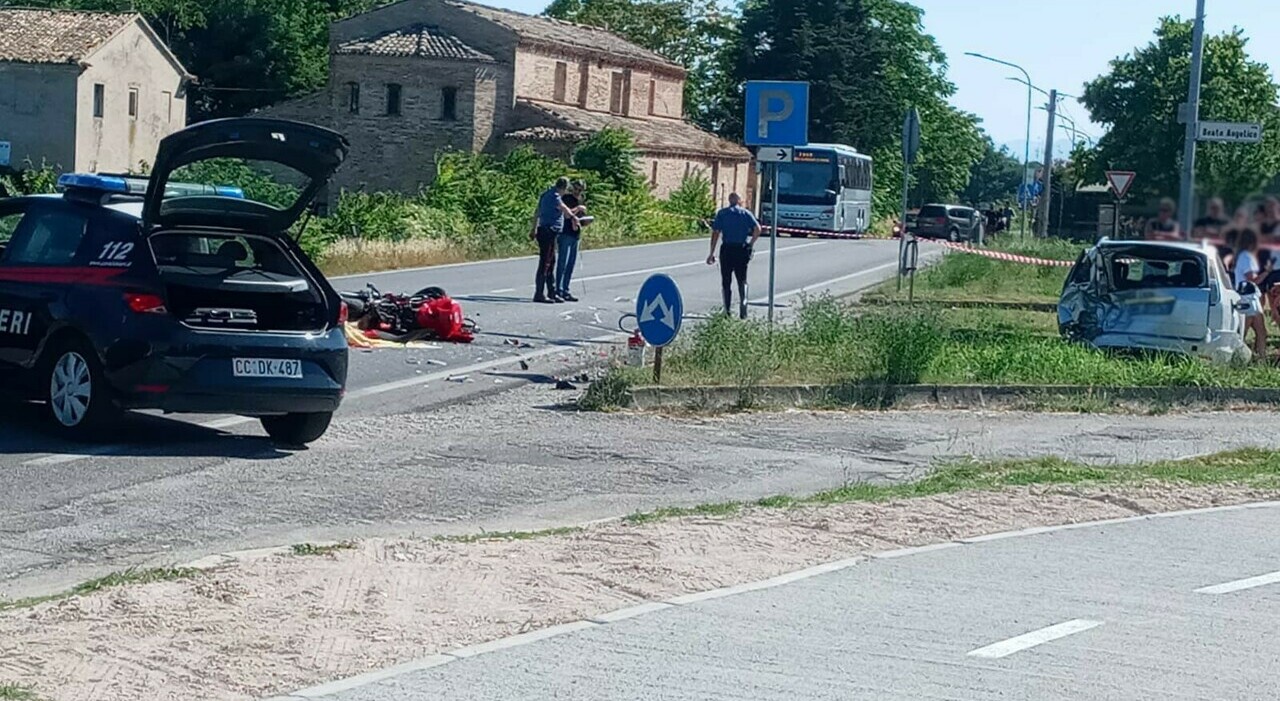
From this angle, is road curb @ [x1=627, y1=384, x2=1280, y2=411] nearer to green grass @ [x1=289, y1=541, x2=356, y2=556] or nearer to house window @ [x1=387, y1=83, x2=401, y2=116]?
green grass @ [x1=289, y1=541, x2=356, y2=556]

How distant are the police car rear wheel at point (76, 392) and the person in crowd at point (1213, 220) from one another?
973cm

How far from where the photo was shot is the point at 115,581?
8195mm

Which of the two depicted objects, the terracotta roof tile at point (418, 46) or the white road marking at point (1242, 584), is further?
the terracotta roof tile at point (418, 46)

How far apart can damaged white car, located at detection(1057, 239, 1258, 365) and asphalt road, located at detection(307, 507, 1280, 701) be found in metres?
1.50

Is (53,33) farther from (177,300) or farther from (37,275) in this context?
(177,300)

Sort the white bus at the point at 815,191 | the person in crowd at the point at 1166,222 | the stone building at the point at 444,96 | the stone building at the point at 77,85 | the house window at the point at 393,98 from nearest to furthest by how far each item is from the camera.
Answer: the person in crowd at the point at 1166,222, the white bus at the point at 815,191, the stone building at the point at 77,85, the stone building at the point at 444,96, the house window at the point at 393,98

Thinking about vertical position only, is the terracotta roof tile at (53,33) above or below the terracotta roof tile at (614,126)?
above

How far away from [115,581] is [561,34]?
237ft

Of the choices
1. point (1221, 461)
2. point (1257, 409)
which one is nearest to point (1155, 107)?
point (1221, 461)

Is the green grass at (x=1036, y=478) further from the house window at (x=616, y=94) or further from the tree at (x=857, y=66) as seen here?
the house window at (x=616, y=94)

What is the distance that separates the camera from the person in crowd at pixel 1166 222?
3715 mm

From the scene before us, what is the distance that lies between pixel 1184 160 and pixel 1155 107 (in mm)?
896

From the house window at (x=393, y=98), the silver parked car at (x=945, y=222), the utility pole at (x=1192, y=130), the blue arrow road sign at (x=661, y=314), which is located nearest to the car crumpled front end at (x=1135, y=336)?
the blue arrow road sign at (x=661, y=314)

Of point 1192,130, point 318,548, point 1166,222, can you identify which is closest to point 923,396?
point 318,548
